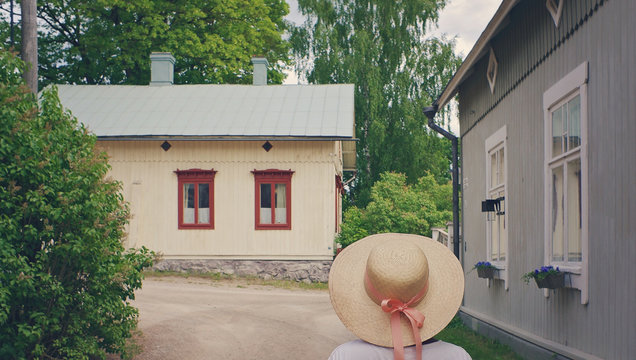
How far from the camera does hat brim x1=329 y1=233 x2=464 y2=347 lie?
308 centimetres

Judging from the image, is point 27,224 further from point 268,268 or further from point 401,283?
point 268,268

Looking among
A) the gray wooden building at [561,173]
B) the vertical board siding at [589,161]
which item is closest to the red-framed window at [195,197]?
the gray wooden building at [561,173]

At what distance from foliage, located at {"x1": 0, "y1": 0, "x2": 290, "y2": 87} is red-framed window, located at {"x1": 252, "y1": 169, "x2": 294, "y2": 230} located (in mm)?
10675

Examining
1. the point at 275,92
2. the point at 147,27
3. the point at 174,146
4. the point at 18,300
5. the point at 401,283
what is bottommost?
the point at 18,300

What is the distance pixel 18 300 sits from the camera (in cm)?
830

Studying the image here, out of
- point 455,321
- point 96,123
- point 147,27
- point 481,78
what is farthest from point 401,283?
point 147,27

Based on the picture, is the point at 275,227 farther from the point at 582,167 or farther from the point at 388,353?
the point at 388,353

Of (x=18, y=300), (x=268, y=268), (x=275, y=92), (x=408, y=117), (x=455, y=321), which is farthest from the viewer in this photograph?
(x=408, y=117)

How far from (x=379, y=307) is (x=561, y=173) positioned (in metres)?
5.30

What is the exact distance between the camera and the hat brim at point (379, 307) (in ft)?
10.1

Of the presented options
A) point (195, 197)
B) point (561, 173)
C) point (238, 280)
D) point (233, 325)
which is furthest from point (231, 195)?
point (561, 173)

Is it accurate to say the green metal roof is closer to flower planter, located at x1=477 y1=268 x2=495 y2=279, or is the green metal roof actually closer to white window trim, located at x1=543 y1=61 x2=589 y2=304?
flower planter, located at x1=477 y1=268 x2=495 y2=279

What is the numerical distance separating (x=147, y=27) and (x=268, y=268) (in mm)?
14641

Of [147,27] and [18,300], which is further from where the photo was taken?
[147,27]
